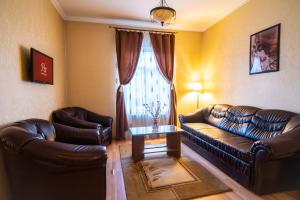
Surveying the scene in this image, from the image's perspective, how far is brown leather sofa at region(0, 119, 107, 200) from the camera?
1.48m

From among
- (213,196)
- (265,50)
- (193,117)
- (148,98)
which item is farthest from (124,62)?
(213,196)

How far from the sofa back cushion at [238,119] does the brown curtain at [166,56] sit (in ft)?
4.42

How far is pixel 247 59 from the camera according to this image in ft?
10.9

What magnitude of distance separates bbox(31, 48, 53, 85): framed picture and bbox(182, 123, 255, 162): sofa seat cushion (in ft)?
8.95

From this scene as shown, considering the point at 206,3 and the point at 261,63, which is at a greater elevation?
the point at 206,3

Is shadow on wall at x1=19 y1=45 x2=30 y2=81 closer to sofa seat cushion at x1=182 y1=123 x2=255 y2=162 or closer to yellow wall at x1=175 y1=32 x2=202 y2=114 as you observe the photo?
sofa seat cushion at x1=182 y1=123 x2=255 y2=162

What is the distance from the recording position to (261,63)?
2996 millimetres

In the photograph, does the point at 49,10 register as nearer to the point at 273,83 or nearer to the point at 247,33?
the point at 247,33

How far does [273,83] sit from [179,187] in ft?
7.33

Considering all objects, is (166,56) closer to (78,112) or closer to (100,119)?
(100,119)

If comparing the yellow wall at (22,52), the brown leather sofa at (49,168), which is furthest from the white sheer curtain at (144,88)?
the brown leather sofa at (49,168)

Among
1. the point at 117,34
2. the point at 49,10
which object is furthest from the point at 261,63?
the point at 49,10

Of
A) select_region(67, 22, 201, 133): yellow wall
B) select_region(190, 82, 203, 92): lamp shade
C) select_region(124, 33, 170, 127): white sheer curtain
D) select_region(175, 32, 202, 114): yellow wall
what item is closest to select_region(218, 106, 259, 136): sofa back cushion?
select_region(190, 82, 203, 92): lamp shade

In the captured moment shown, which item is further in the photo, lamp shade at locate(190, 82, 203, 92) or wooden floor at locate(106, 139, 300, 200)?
lamp shade at locate(190, 82, 203, 92)
